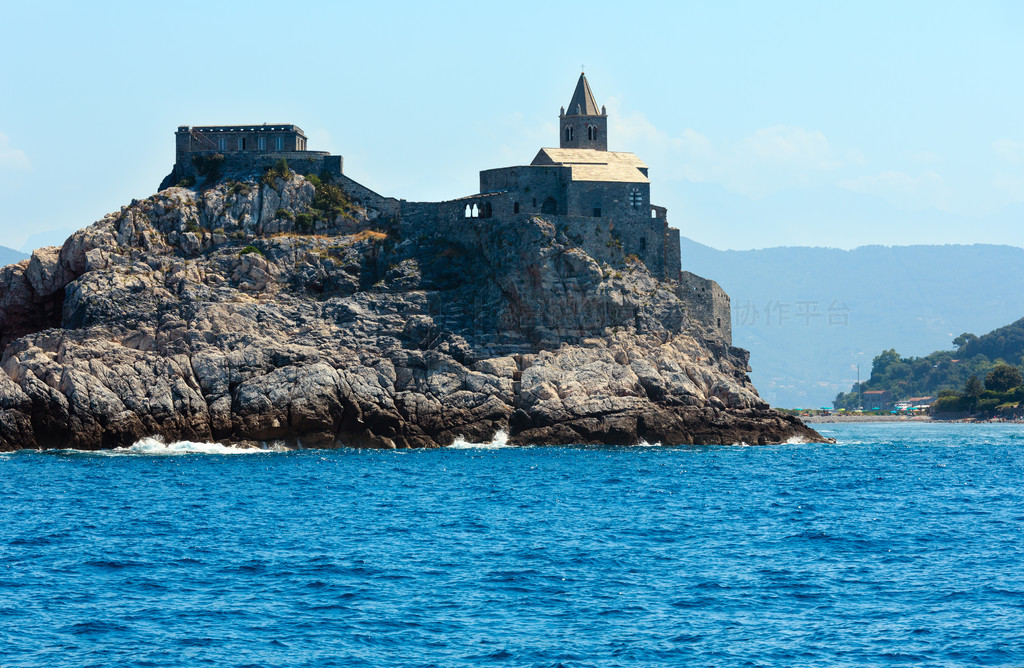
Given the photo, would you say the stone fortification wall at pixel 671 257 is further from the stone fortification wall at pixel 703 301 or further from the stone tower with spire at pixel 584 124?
the stone tower with spire at pixel 584 124

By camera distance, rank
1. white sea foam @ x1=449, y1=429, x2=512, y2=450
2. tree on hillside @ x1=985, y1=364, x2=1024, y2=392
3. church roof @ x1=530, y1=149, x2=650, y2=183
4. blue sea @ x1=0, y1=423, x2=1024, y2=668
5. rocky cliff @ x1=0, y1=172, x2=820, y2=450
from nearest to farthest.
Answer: blue sea @ x1=0, y1=423, x2=1024, y2=668, rocky cliff @ x1=0, y1=172, x2=820, y2=450, white sea foam @ x1=449, y1=429, x2=512, y2=450, church roof @ x1=530, y1=149, x2=650, y2=183, tree on hillside @ x1=985, y1=364, x2=1024, y2=392

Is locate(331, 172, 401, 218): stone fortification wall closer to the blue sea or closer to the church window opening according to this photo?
the church window opening

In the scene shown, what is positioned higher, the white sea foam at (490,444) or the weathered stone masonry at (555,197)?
the weathered stone masonry at (555,197)

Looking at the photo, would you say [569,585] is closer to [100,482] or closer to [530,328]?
[100,482]

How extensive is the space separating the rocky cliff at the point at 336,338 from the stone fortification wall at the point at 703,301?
7.12 feet

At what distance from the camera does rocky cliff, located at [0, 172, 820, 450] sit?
68.9 metres

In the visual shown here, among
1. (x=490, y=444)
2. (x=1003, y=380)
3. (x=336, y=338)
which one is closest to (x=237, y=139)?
(x=336, y=338)

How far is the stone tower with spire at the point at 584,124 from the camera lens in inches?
3610

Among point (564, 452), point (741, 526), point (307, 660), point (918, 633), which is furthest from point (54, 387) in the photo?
point (918, 633)

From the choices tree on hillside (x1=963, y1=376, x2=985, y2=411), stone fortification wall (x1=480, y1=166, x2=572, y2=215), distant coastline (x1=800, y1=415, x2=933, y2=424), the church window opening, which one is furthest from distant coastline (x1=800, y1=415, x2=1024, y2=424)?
stone fortification wall (x1=480, y1=166, x2=572, y2=215)

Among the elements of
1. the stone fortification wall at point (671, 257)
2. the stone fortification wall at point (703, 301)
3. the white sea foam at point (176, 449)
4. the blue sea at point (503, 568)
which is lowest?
the blue sea at point (503, 568)

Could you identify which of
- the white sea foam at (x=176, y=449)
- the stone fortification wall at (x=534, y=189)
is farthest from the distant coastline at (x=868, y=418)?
the white sea foam at (x=176, y=449)

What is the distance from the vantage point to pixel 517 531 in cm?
3953

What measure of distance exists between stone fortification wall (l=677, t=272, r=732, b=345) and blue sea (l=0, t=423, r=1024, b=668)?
27729mm
